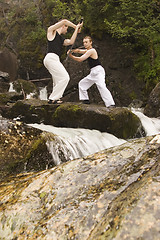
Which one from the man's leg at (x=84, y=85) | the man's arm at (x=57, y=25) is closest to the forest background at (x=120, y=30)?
the man's leg at (x=84, y=85)

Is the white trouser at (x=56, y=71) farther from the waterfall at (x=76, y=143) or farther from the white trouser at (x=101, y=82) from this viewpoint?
the waterfall at (x=76, y=143)

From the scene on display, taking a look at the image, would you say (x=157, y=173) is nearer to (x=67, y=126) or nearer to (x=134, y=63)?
(x=67, y=126)

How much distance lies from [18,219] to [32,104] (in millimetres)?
4531

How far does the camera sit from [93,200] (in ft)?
6.05

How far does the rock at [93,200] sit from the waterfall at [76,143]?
1.49 m

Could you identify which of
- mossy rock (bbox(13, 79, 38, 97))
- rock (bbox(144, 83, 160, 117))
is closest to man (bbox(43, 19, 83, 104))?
rock (bbox(144, 83, 160, 117))

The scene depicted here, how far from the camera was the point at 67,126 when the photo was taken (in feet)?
20.2

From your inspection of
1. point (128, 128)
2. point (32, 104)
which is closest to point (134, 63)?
point (128, 128)

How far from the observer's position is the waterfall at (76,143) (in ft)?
13.2

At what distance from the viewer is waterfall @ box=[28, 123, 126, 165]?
4012mm

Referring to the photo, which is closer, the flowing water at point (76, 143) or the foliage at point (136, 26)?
the flowing water at point (76, 143)

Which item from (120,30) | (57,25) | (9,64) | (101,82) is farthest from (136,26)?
(9,64)

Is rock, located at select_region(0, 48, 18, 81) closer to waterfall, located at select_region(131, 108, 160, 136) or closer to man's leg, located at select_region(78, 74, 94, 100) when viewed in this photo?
man's leg, located at select_region(78, 74, 94, 100)

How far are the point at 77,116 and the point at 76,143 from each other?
1416mm
